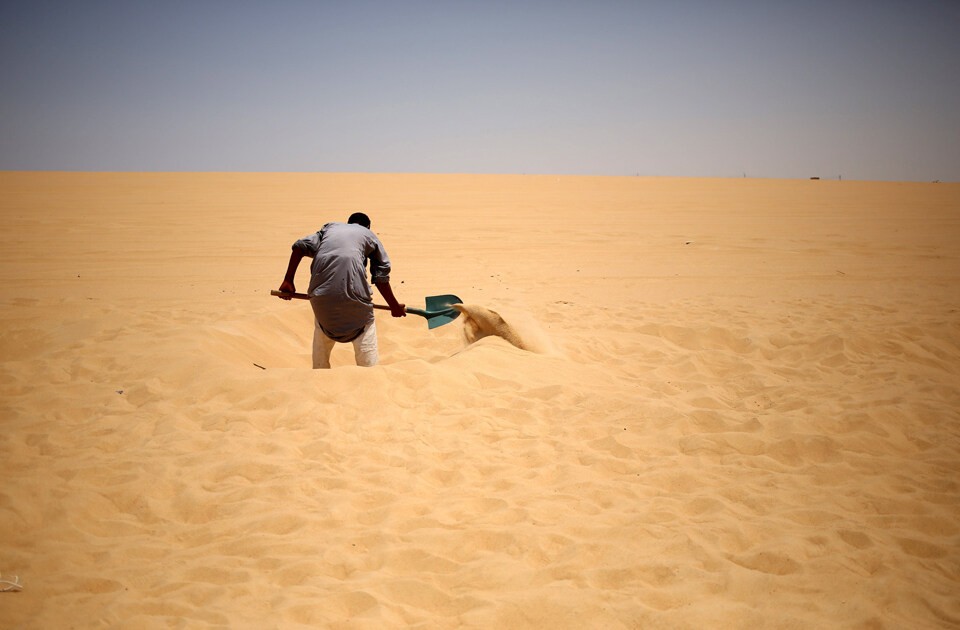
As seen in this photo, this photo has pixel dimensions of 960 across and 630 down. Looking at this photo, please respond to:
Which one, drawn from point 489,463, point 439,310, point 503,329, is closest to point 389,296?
point 439,310

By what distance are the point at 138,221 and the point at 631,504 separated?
16973 mm

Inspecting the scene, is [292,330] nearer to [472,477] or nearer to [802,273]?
[472,477]

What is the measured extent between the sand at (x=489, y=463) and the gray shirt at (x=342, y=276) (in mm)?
509

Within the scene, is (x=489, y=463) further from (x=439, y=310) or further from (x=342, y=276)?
(x=439, y=310)

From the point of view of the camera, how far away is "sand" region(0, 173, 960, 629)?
255cm

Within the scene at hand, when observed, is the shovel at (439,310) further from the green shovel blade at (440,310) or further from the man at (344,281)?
the man at (344,281)

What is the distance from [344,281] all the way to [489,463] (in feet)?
6.63

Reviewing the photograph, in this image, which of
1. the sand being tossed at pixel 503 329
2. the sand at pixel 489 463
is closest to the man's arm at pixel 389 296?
the sand at pixel 489 463

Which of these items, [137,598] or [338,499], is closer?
[137,598]

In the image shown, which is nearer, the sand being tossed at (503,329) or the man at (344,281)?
the man at (344,281)

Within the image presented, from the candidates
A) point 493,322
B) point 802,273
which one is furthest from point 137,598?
point 802,273

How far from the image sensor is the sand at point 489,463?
2.55 m

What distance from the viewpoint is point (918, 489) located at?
3.49 meters

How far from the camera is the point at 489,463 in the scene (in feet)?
12.4
